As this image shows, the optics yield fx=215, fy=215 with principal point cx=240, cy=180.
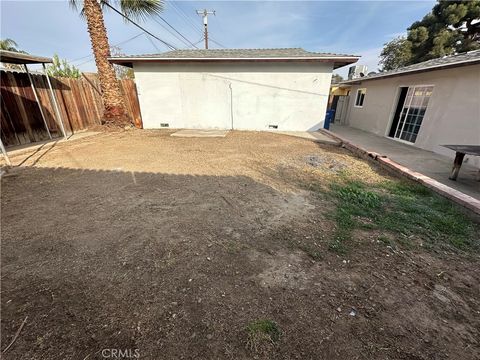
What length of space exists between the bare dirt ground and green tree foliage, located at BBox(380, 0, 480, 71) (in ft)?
72.5

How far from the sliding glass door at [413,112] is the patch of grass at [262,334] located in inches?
383

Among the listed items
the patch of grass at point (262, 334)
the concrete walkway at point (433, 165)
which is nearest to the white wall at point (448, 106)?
the concrete walkway at point (433, 165)

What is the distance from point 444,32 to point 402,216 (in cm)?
2231

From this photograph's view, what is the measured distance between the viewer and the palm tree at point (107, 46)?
334 inches

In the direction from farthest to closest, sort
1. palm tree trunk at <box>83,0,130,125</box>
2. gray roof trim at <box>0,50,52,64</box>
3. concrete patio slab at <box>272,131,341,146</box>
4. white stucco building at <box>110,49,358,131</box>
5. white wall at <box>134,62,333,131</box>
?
white wall at <box>134,62,333,131</box>
white stucco building at <box>110,49,358,131</box>
palm tree trunk at <box>83,0,130,125</box>
concrete patio slab at <box>272,131,341,146</box>
gray roof trim at <box>0,50,52,64</box>

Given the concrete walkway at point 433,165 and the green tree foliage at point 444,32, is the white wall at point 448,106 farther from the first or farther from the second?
the green tree foliage at point 444,32

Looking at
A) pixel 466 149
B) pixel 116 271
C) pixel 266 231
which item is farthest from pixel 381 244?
pixel 466 149

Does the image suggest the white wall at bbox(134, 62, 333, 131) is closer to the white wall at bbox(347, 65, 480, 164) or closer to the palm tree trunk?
the palm tree trunk

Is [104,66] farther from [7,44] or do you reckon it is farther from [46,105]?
[7,44]

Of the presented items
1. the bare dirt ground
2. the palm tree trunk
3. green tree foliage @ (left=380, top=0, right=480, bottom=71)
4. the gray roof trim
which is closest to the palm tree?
the palm tree trunk

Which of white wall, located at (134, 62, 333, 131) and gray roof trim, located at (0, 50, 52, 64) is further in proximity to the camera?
white wall, located at (134, 62, 333, 131)

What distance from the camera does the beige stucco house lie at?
618cm

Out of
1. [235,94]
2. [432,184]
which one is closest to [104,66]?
[235,94]

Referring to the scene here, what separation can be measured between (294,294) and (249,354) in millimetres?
651
